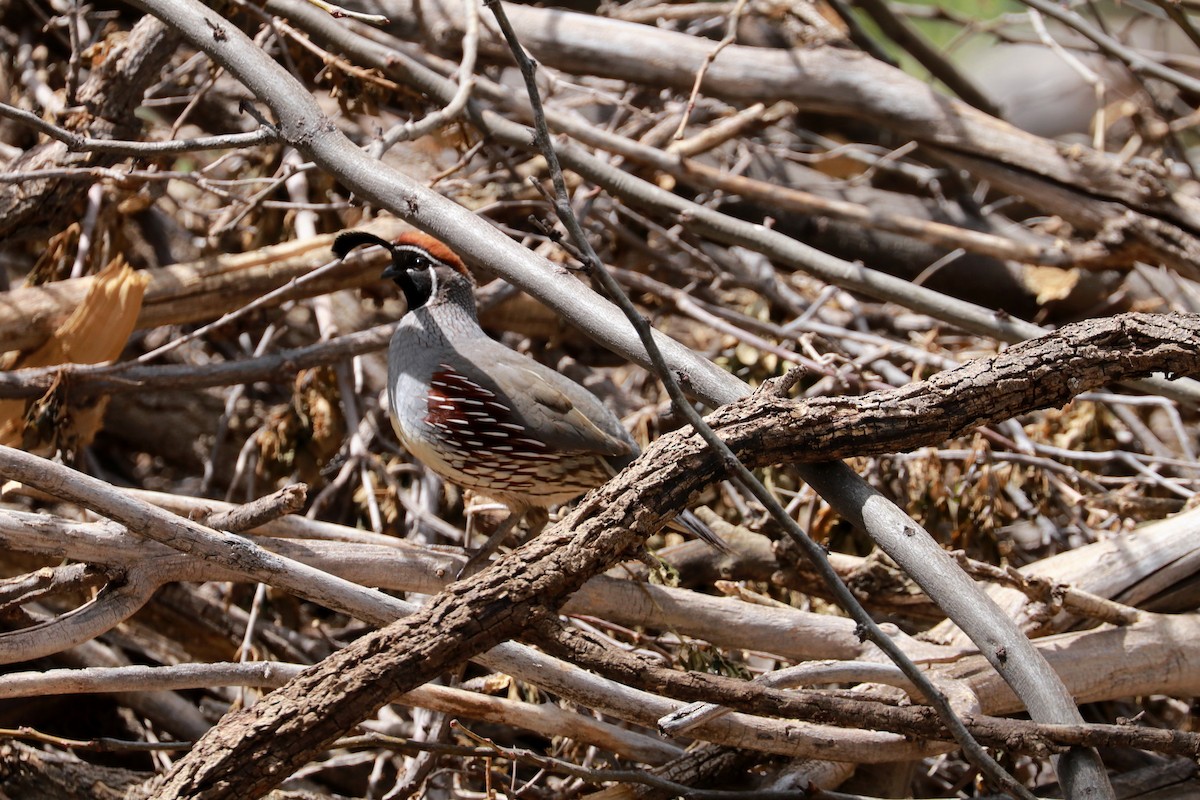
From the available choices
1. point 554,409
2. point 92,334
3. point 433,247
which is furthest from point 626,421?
point 92,334

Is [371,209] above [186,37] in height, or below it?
below

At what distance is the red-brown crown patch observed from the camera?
386 cm

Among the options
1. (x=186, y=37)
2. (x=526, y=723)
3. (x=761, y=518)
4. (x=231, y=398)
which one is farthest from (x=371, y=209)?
(x=526, y=723)

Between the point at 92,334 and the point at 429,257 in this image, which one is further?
the point at 429,257

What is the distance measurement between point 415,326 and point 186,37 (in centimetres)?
116

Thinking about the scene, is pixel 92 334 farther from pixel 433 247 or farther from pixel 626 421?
pixel 626 421

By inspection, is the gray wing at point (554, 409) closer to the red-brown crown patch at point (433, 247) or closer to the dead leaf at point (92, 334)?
the red-brown crown patch at point (433, 247)

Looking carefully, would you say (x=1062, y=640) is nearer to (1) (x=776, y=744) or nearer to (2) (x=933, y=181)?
(1) (x=776, y=744)

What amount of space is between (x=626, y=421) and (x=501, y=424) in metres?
0.91

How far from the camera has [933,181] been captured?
224 inches

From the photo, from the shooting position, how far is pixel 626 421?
425cm

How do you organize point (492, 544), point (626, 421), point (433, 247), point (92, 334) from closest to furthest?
point (492, 544) < point (92, 334) < point (433, 247) < point (626, 421)

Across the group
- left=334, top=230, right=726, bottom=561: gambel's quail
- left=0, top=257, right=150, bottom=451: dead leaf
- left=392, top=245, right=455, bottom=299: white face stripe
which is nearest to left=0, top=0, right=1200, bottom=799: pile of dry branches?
left=0, top=257, right=150, bottom=451: dead leaf

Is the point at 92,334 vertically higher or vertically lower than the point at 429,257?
lower
